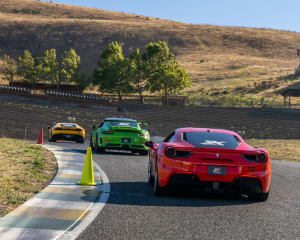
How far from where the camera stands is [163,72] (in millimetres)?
83625

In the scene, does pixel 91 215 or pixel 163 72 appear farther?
pixel 163 72

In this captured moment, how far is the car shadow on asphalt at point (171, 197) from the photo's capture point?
31.4 feet

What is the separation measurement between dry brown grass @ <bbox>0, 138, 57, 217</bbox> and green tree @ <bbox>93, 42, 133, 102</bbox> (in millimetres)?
67213

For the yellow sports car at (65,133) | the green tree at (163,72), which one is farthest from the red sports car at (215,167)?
the green tree at (163,72)

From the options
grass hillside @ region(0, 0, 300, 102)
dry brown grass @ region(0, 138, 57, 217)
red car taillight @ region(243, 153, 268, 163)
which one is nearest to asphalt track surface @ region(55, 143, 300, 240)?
red car taillight @ region(243, 153, 268, 163)

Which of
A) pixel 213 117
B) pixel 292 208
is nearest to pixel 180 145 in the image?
pixel 292 208

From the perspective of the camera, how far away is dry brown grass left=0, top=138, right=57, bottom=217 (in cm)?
910

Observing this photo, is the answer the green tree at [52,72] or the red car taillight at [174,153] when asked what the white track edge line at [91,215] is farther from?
the green tree at [52,72]

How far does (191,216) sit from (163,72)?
75.7 meters

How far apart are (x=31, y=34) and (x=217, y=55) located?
176ft

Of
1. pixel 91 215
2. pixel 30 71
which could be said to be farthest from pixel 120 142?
pixel 30 71

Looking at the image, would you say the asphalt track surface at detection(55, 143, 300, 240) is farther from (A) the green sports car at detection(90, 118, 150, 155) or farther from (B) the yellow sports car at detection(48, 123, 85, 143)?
(B) the yellow sports car at detection(48, 123, 85, 143)

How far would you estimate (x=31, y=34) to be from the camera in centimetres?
16288

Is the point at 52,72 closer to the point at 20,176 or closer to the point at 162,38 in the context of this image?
the point at 162,38
